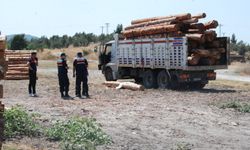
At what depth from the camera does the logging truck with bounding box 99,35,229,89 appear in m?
23.3

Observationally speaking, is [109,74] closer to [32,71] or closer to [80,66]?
[80,66]

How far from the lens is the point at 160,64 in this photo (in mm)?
24578

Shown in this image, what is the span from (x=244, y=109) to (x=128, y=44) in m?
12.0

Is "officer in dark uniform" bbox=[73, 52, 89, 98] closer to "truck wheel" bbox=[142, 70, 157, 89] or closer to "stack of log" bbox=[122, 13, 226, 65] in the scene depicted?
"stack of log" bbox=[122, 13, 226, 65]

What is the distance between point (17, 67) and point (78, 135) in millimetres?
21720

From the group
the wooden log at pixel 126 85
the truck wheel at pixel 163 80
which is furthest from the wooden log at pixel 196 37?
the wooden log at pixel 126 85

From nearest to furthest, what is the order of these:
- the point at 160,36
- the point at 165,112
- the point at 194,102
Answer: the point at 165,112 < the point at 194,102 < the point at 160,36

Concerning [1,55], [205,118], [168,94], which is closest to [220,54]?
[168,94]

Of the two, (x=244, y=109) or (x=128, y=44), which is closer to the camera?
(x=244, y=109)

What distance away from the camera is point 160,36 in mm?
24797

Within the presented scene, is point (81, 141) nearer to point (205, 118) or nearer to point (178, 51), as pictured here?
point (205, 118)

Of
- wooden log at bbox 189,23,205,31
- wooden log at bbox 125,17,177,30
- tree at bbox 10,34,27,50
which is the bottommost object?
tree at bbox 10,34,27,50

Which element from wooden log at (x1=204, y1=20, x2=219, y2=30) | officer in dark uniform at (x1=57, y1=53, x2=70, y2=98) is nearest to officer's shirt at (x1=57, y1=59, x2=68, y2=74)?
officer in dark uniform at (x1=57, y1=53, x2=70, y2=98)

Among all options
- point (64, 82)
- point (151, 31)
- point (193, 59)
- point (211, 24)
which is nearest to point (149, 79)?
point (151, 31)
